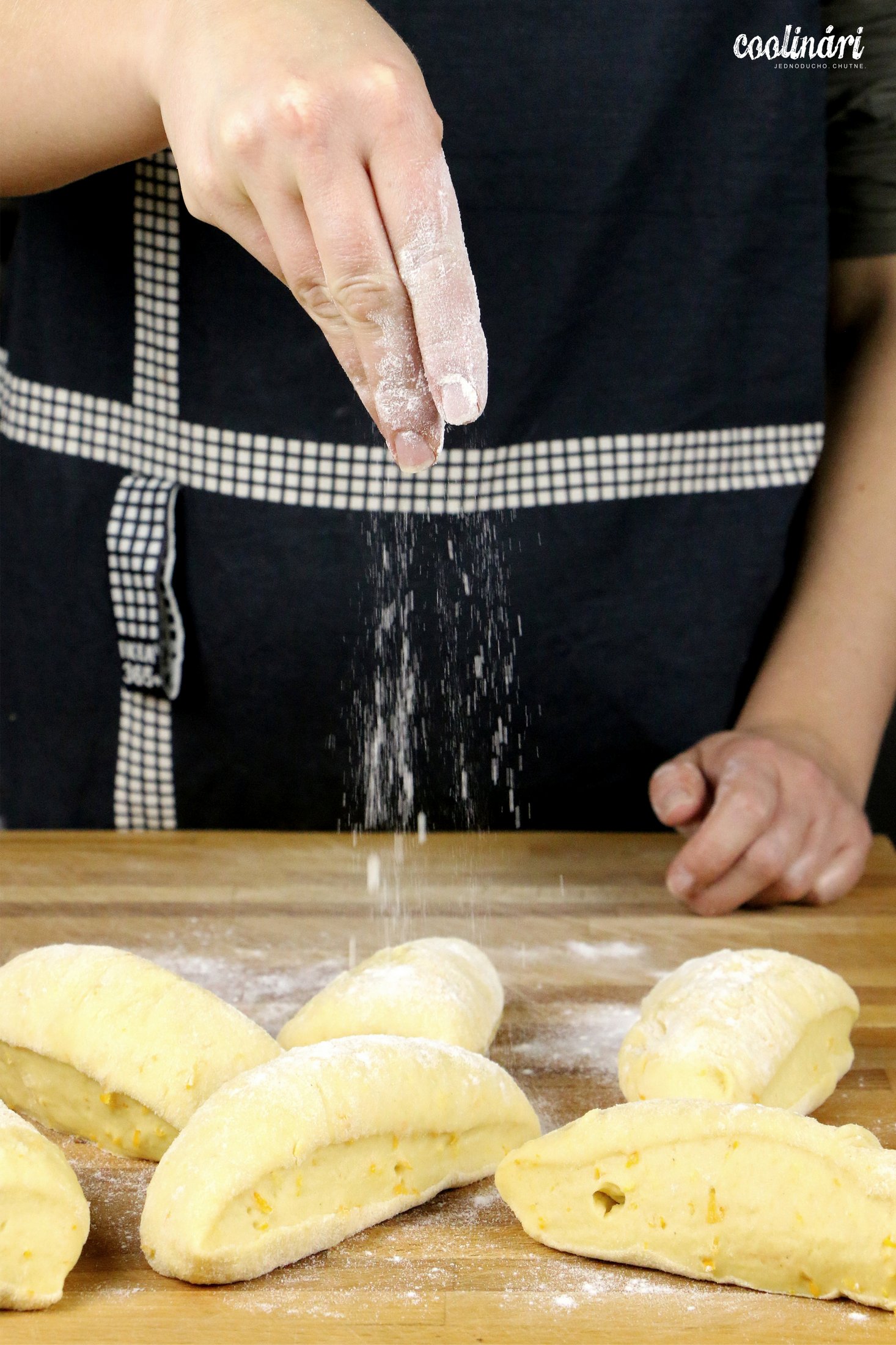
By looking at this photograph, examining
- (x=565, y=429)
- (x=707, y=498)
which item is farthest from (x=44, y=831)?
(x=707, y=498)

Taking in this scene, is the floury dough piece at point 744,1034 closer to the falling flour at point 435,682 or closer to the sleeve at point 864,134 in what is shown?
the falling flour at point 435,682

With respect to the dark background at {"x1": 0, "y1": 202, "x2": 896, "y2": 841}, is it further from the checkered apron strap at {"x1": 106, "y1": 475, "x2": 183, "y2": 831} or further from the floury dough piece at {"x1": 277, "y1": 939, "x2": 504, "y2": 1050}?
the floury dough piece at {"x1": 277, "y1": 939, "x2": 504, "y2": 1050}

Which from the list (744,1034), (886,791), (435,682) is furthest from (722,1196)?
(886,791)

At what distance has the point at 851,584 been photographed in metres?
1.57

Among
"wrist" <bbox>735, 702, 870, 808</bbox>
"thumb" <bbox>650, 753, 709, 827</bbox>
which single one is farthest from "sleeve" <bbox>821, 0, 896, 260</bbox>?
"thumb" <bbox>650, 753, 709, 827</bbox>

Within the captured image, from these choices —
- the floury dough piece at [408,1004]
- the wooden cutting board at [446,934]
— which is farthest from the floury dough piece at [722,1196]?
the floury dough piece at [408,1004]

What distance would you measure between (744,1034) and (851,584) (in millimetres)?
756

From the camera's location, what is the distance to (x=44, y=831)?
59.2 inches

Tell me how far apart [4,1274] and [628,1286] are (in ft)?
1.20

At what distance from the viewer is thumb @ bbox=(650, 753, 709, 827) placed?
1.38 meters

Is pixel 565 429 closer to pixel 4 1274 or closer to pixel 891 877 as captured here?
pixel 891 877

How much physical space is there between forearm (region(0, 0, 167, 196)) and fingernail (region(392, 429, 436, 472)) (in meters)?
0.36

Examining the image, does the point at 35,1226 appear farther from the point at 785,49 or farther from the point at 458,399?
the point at 785,49

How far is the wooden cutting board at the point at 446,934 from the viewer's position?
2.54 ft
